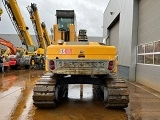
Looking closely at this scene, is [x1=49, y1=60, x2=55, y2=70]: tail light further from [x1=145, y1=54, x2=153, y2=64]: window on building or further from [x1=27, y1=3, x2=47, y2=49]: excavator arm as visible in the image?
[x1=27, y1=3, x2=47, y2=49]: excavator arm

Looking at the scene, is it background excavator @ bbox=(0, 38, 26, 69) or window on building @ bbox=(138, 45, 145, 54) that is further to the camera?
background excavator @ bbox=(0, 38, 26, 69)

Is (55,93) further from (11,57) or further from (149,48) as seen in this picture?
(11,57)

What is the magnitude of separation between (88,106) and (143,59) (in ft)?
26.5

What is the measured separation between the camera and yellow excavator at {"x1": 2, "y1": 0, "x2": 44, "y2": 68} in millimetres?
25330

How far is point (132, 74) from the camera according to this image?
1705 cm

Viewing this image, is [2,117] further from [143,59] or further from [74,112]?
[143,59]

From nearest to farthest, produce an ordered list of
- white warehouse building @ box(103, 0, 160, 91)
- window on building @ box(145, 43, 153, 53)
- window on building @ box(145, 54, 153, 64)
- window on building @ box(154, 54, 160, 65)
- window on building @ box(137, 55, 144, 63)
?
window on building @ box(154, 54, 160, 65) → white warehouse building @ box(103, 0, 160, 91) → window on building @ box(145, 54, 153, 64) → window on building @ box(145, 43, 153, 53) → window on building @ box(137, 55, 144, 63)

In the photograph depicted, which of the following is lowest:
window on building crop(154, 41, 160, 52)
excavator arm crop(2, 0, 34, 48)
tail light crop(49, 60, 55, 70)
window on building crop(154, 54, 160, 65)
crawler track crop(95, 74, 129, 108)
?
crawler track crop(95, 74, 129, 108)

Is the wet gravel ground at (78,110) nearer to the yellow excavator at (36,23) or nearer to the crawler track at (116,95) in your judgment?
the crawler track at (116,95)

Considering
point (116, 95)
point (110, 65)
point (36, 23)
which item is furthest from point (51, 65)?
point (36, 23)

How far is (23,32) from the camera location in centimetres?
2841

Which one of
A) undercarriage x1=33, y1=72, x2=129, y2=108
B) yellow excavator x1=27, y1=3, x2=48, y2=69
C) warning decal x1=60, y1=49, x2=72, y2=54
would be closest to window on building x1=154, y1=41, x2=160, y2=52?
undercarriage x1=33, y1=72, x2=129, y2=108

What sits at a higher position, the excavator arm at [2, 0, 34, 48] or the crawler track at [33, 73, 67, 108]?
the excavator arm at [2, 0, 34, 48]

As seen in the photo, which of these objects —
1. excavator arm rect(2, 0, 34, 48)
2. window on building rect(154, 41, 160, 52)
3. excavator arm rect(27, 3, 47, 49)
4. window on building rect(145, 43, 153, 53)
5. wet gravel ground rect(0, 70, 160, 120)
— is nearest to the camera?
wet gravel ground rect(0, 70, 160, 120)
